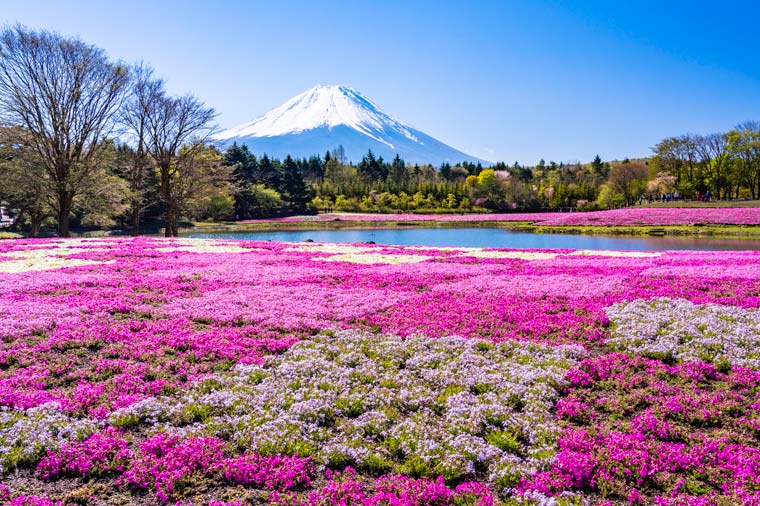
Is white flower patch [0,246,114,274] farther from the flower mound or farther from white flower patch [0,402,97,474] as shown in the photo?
the flower mound

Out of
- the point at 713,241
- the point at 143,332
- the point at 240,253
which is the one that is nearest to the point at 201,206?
the point at 240,253

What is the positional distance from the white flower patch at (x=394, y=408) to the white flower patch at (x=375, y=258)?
14542 mm

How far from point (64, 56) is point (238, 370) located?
133 ft

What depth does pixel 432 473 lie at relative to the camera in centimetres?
645

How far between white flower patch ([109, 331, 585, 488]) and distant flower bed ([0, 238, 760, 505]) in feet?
0.14

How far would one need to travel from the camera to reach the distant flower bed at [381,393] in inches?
245

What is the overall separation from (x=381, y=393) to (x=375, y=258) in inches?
725

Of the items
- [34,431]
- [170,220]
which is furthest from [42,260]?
[170,220]

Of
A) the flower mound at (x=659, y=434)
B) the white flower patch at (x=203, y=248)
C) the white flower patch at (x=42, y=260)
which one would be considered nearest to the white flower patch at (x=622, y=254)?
the flower mound at (x=659, y=434)

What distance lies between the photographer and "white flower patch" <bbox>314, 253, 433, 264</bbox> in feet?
84.2

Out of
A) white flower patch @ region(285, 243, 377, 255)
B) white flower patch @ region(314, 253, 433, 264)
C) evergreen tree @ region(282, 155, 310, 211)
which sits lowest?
white flower patch @ region(314, 253, 433, 264)

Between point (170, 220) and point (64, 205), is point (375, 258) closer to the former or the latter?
point (64, 205)

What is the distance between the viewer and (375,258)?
27016 mm

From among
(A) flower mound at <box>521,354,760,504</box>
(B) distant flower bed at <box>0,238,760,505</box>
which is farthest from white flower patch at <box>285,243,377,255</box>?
(A) flower mound at <box>521,354,760,504</box>
